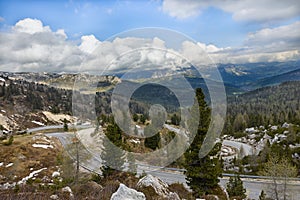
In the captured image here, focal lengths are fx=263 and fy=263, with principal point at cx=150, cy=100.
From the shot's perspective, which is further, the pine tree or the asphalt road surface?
the asphalt road surface

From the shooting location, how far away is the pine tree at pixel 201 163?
1095 inches

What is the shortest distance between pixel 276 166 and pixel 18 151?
58401mm

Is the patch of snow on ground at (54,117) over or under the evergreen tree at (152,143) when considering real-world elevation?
under

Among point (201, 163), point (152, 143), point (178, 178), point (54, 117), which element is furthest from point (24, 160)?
point (54, 117)

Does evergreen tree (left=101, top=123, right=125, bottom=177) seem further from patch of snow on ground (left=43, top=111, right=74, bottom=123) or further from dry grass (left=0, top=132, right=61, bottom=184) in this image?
patch of snow on ground (left=43, top=111, right=74, bottom=123)

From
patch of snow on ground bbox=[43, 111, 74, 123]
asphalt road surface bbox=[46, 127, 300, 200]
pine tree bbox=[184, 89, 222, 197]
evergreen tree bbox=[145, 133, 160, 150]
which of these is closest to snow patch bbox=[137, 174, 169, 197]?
pine tree bbox=[184, 89, 222, 197]

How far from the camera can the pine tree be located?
27.8m

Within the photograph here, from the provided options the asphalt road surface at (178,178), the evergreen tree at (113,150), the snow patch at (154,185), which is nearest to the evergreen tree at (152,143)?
the asphalt road surface at (178,178)

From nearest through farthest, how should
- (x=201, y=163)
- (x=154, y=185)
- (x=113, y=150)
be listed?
(x=154, y=185) < (x=201, y=163) < (x=113, y=150)

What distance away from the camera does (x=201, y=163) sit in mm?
28484

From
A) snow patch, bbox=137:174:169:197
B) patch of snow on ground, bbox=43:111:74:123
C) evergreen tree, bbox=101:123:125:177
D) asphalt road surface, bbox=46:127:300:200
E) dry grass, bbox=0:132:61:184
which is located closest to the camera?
snow patch, bbox=137:174:169:197

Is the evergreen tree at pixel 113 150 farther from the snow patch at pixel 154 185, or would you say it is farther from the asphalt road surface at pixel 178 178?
the snow patch at pixel 154 185

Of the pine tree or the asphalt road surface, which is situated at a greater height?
the pine tree

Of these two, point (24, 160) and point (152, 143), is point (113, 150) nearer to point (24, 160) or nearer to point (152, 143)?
point (152, 143)
